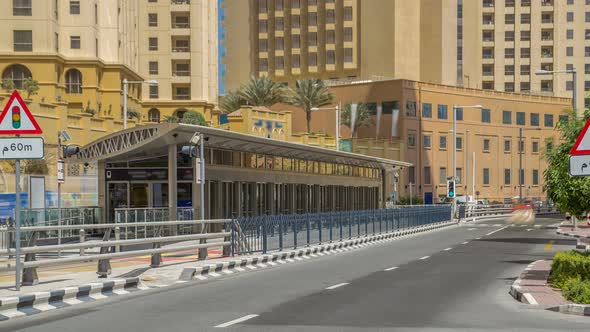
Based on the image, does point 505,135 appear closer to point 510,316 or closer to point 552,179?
point 552,179

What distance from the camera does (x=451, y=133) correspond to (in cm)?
11412

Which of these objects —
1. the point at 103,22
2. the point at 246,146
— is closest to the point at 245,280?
A: the point at 246,146

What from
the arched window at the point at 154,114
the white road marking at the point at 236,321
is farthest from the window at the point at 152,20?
the white road marking at the point at 236,321

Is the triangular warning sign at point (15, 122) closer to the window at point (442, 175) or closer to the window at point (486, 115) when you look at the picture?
the window at point (442, 175)

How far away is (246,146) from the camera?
41781 mm

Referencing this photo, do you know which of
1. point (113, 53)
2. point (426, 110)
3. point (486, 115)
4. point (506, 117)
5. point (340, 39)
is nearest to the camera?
point (113, 53)

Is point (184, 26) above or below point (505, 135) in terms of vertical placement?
above

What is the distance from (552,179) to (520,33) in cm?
13040

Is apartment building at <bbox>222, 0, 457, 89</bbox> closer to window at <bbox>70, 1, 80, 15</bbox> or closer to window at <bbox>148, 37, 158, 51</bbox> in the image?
window at <bbox>148, 37, 158, 51</bbox>

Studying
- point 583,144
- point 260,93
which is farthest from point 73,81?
point 583,144

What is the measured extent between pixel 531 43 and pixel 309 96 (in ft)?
198

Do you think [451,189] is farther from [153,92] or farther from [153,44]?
[153,44]

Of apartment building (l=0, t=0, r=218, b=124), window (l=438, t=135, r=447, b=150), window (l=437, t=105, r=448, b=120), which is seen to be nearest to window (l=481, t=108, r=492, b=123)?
window (l=437, t=105, r=448, b=120)

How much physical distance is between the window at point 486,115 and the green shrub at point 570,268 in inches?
3964
